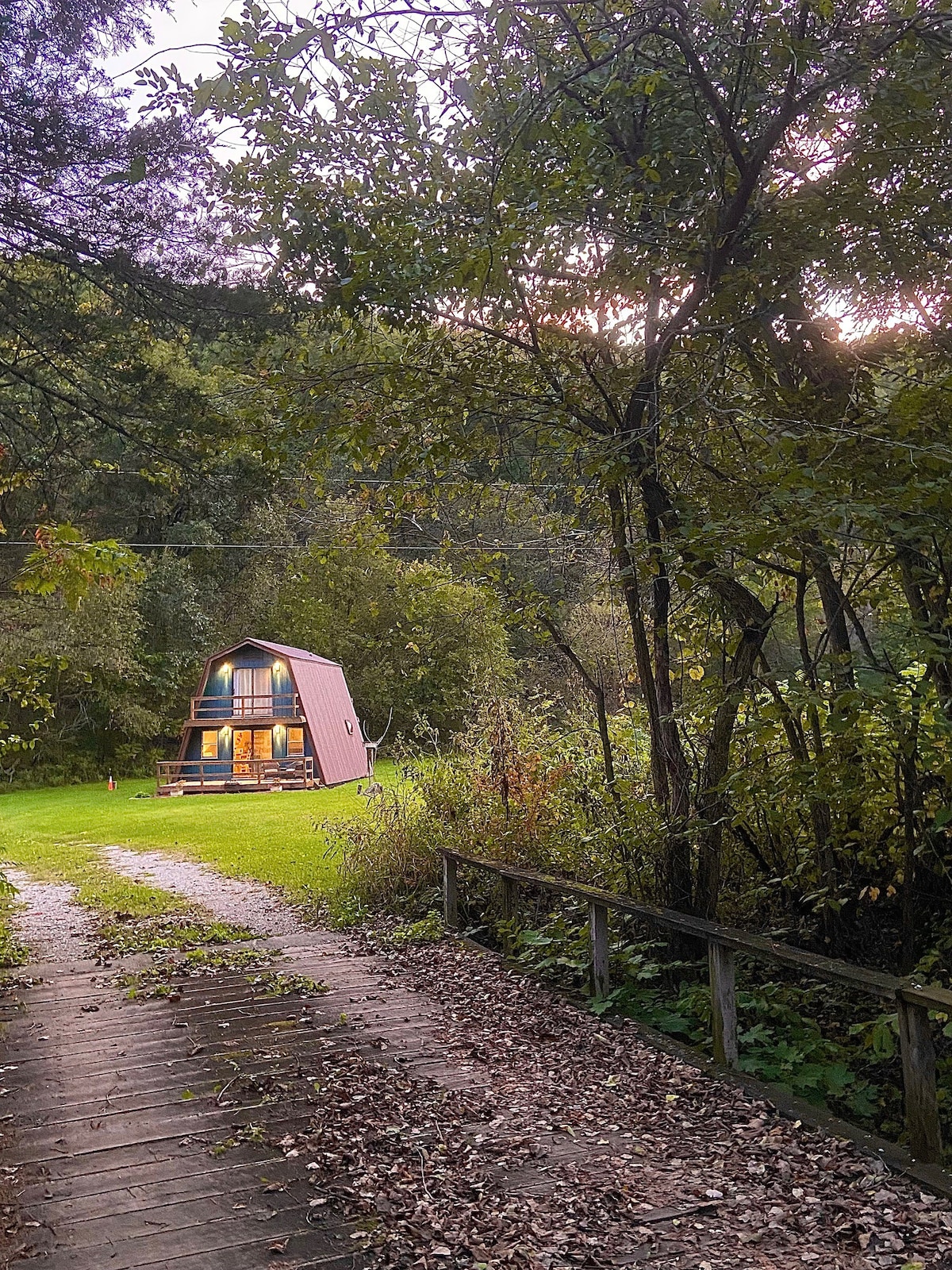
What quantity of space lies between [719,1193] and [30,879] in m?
9.55

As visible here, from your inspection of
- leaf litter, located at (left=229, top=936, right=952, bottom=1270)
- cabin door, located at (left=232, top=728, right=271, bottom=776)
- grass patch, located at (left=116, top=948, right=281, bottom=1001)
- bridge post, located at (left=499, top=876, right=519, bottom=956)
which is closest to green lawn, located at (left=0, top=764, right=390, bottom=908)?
cabin door, located at (left=232, top=728, right=271, bottom=776)

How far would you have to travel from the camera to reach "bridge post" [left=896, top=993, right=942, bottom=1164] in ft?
9.71

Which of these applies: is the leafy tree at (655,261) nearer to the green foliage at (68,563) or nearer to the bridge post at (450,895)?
the green foliage at (68,563)

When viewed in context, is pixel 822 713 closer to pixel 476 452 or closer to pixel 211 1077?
pixel 476 452

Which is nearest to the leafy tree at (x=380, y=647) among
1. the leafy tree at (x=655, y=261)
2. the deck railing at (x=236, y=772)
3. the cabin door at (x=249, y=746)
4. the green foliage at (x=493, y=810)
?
the deck railing at (x=236, y=772)

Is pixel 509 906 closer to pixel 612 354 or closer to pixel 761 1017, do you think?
pixel 761 1017

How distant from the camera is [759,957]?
4.48 metres

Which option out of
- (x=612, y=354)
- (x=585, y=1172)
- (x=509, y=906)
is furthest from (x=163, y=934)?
(x=612, y=354)

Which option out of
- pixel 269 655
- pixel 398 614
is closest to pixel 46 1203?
pixel 269 655

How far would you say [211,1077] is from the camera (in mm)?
3963

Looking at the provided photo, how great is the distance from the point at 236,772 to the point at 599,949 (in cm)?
1845

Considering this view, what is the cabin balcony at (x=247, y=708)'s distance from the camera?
21828mm

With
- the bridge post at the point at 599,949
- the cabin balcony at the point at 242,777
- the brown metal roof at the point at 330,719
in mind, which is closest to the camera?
the bridge post at the point at 599,949

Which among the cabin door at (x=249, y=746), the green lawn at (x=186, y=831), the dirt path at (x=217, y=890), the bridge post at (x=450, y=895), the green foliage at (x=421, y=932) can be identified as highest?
the cabin door at (x=249, y=746)
